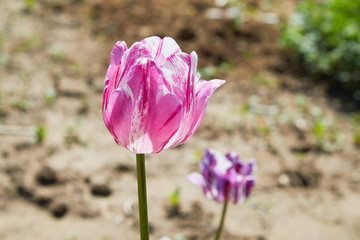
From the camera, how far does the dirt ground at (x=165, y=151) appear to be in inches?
108

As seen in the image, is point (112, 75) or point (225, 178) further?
point (225, 178)

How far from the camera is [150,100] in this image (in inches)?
36.7

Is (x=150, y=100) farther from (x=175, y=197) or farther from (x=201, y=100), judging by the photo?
(x=175, y=197)

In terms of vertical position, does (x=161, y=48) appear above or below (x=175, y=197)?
above

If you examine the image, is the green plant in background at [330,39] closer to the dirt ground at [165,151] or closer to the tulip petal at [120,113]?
the dirt ground at [165,151]

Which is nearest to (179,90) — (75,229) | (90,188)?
(75,229)

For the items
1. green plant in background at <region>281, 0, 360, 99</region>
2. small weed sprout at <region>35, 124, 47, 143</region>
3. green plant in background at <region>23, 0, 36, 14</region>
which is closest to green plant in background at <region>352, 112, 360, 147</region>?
green plant in background at <region>281, 0, 360, 99</region>

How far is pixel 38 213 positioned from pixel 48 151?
1.85ft

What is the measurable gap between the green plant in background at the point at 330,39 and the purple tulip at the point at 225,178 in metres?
3.05

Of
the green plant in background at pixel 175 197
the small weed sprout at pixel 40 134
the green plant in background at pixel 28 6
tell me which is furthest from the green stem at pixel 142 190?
the green plant in background at pixel 28 6

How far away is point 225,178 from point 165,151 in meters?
1.90

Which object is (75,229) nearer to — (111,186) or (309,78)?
(111,186)

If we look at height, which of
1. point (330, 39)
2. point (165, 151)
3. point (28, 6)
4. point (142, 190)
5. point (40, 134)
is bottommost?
point (165, 151)

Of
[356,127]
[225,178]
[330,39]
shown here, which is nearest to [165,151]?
[356,127]
